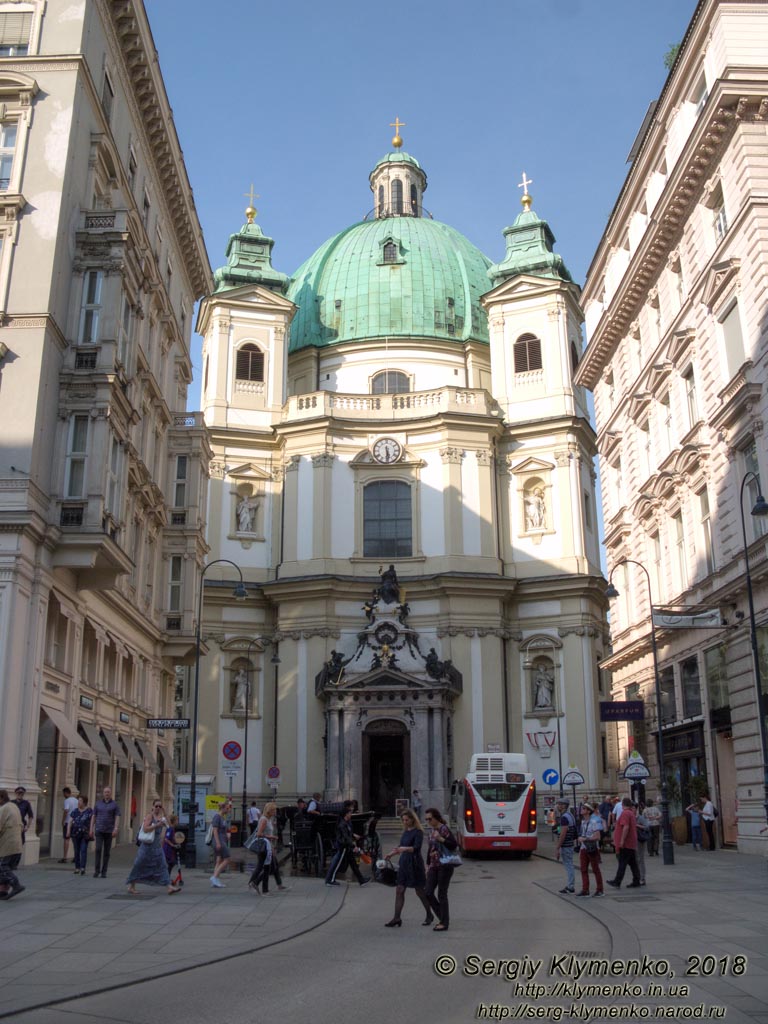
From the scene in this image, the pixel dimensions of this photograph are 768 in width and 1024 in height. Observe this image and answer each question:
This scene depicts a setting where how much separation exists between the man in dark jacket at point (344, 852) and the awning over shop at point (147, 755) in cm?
1445

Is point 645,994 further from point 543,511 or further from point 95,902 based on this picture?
point 543,511

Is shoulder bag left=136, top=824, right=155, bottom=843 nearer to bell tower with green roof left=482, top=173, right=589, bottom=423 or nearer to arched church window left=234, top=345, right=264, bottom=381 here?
bell tower with green roof left=482, top=173, right=589, bottom=423

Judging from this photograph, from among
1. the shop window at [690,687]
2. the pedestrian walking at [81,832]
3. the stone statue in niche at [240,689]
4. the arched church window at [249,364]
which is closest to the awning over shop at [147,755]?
the pedestrian walking at [81,832]

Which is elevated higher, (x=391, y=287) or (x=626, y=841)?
(x=391, y=287)

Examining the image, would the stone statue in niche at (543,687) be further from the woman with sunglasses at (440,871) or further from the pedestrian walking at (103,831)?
the woman with sunglasses at (440,871)

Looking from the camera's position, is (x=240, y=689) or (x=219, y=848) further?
(x=240, y=689)

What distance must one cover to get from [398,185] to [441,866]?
6703 centimetres

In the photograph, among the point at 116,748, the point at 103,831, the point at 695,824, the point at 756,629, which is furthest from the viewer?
the point at 116,748

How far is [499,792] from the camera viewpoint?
3291cm

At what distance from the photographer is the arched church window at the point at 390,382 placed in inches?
2350

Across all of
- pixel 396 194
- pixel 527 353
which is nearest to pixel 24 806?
pixel 527 353

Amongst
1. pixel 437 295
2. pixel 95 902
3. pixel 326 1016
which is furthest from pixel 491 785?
pixel 437 295

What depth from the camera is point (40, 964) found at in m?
11.9

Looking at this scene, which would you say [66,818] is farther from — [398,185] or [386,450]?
[398,185]
